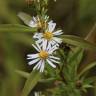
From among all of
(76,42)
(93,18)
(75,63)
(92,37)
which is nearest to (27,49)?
(93,18)

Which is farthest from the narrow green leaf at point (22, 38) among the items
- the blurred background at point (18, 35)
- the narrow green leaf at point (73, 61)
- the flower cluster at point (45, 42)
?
the flower cluster at point (45, 42)

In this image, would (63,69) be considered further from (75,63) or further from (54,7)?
(54,7)

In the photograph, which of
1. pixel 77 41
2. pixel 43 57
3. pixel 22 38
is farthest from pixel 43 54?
pixel 22 38

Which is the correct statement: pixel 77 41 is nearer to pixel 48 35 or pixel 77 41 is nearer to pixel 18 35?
pixel 48 35

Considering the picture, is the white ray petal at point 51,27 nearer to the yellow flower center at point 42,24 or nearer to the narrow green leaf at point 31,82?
the yellow flower center at point 42,24

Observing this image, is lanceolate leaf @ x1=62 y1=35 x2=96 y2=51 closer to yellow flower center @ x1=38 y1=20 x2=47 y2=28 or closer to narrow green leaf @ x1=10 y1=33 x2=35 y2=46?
yellow flower center @ x1=38 y1=20 x2=47 y2=28

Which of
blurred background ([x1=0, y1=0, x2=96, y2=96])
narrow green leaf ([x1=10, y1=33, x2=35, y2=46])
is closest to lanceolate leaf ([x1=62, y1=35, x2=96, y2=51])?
blurred background ([x1=0, y1=0, x2=96, y2=96])
